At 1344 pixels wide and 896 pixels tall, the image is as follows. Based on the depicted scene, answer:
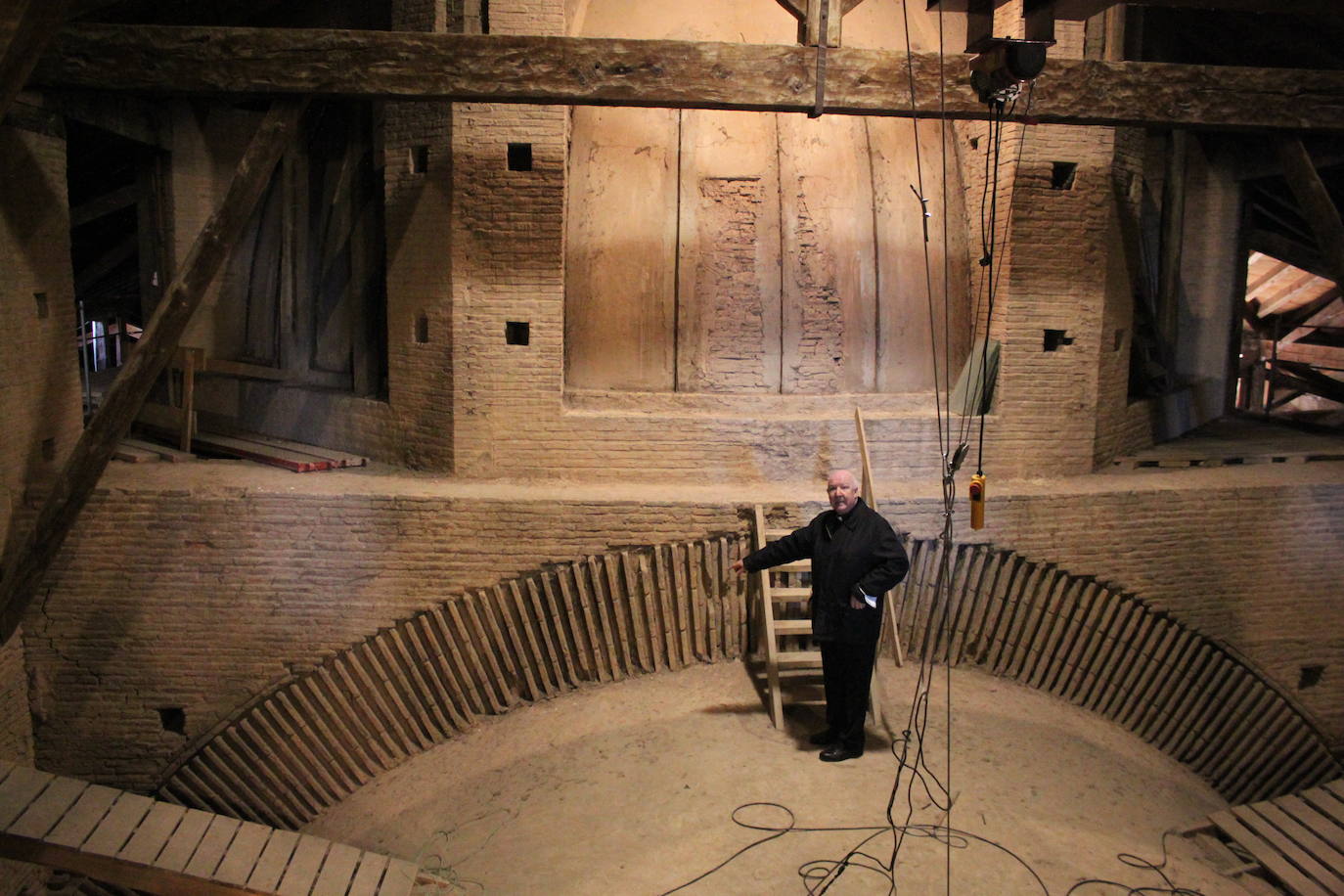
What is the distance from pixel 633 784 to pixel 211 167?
7.54m

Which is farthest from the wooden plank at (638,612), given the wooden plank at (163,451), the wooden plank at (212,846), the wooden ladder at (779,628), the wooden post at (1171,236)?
the wooden post at (1171,236)

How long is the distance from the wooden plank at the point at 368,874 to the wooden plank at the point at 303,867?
0.69 feet

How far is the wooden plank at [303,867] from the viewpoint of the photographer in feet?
17.7

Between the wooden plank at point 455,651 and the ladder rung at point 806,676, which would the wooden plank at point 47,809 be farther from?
the ladder rung at point 806,676

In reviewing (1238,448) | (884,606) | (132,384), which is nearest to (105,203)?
(132,384)

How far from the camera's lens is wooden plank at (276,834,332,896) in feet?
17.7

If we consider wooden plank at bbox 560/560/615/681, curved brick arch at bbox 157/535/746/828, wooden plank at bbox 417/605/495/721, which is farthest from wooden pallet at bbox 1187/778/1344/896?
wooden plank at bbox 417/605/495/721

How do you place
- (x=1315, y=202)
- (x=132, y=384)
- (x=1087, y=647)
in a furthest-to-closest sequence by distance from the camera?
1. (x=1087, y=647)
2. (x=1315, y=202)
3. (x=132, y=384)

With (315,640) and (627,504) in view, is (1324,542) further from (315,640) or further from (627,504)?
(315,640)

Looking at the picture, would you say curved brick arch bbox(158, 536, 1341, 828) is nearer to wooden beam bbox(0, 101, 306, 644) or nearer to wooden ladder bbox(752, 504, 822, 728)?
wooden ladder bbox(752, 504, 822, 728)

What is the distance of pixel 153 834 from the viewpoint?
18.2 feet

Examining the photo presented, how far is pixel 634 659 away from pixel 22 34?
202 inches

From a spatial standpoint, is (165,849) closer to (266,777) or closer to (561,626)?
(266,777)

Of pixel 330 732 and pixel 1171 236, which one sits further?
pixel 1171 236
